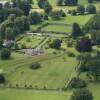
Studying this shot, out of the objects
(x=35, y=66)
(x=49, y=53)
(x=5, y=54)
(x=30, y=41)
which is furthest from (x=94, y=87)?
(x=30, y=41)

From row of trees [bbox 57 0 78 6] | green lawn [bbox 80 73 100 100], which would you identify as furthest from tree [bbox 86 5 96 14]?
green lawn [bbox 80 73 100 100]

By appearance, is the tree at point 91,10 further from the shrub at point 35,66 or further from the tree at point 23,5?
the shrub at point 35,66

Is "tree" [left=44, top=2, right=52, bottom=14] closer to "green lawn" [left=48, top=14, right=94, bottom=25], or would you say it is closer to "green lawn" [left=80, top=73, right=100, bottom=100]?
"green lawn" [left=48, top=14, right=94, bottom=25]

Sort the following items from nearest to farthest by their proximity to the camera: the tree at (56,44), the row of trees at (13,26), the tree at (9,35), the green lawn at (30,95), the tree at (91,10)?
the green lawn at (30,95)
the tree at (56,44)
the tree at (9,35)
the row of trees at (13,26)
the tree at (91,10)

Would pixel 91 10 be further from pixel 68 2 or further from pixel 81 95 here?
pixel 81 95

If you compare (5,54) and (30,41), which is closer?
(5,54)

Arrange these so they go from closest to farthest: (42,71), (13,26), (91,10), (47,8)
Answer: (42,71) → (13,26) → (91,10) → (47,8)

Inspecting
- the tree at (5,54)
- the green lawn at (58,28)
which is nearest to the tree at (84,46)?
the tree at (5,54)
